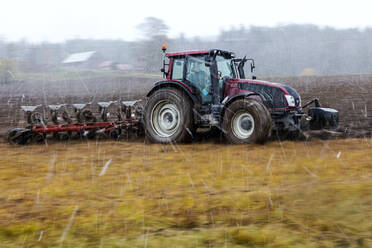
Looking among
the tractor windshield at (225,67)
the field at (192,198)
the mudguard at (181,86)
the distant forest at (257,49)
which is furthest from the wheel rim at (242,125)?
the distant forest at (257,49)

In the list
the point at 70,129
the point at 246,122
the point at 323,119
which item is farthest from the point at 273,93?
the point at 70,129

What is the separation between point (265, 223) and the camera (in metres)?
3.40

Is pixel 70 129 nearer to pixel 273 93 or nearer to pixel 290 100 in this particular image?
pixel 273 93

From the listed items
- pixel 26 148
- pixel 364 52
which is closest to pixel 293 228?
pixel 26 148

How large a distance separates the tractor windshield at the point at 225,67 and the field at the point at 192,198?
1979mm

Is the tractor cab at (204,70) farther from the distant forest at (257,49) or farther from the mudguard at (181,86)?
the distant forest at (257,49)

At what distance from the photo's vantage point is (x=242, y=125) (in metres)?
8.05

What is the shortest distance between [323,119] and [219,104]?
92.6 inches

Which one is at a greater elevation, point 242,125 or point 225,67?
point 225,67

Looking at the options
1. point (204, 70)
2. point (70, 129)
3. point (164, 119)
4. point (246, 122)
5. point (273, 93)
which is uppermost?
point (204, 70)

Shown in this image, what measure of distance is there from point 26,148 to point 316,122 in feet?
20.9

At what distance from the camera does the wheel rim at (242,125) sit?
26.2 ft

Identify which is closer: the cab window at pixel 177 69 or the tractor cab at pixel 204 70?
the tractor cab at pixel 204 70

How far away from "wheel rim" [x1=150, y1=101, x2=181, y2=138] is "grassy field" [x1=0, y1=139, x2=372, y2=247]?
6.32ft
